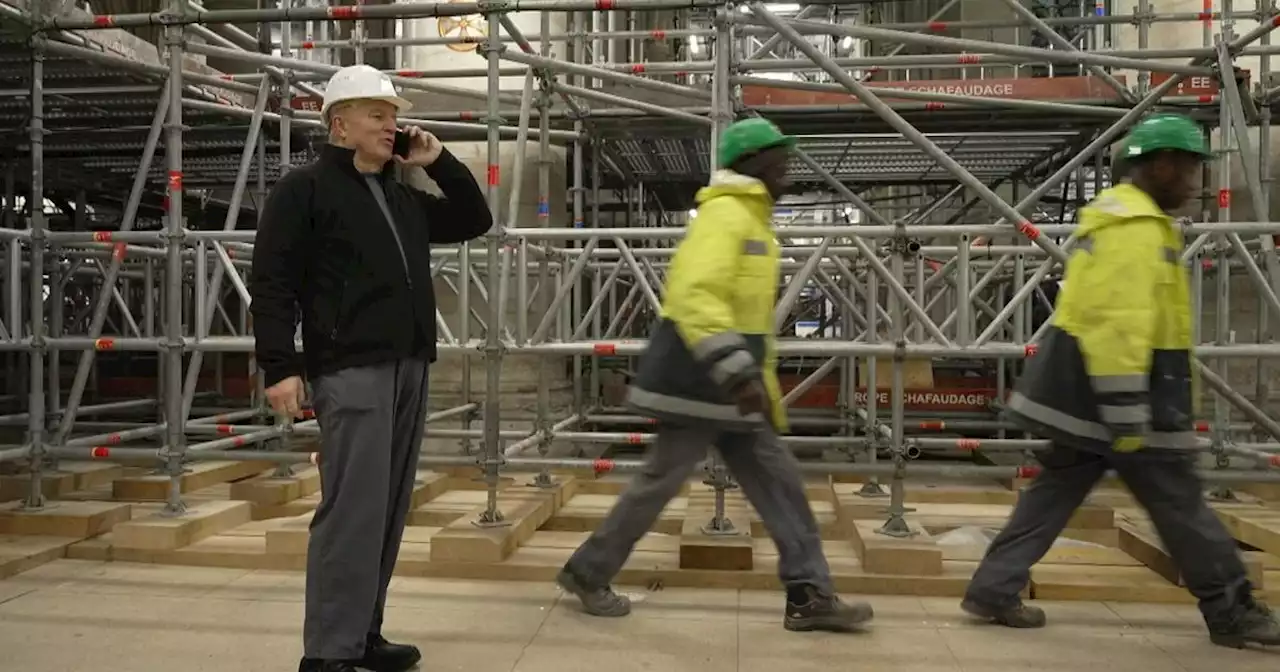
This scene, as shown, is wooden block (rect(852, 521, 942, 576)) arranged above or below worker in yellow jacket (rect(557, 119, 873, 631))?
below

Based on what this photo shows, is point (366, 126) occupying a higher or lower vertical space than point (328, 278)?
higher

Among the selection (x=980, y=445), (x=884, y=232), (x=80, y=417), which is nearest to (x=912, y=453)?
(x=980, y=445)

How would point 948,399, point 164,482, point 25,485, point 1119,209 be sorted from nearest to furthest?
point 1119,209, point 25,485, point 164,482, point 948,399

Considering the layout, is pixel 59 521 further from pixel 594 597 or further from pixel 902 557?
pixel 902 557

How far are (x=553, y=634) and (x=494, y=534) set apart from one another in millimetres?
1060

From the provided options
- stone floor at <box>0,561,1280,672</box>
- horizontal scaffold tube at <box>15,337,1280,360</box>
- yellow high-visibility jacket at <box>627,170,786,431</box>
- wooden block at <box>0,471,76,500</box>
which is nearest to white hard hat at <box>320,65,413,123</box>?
yellow high-visibility jacket at <box>627,170,786,431</box>

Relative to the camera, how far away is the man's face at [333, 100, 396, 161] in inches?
120

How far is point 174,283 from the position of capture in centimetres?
512

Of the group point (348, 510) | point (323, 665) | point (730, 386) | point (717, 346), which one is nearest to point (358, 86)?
point (348, 510)

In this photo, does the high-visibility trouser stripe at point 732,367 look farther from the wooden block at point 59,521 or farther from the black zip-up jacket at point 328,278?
the wooden block at point 59,521

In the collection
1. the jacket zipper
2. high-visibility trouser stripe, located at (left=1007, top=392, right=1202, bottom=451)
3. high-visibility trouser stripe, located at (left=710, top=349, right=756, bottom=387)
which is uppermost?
the jacket zipper

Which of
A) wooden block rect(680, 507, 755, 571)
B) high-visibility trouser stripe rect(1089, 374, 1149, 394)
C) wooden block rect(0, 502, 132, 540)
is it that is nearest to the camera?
high-visibility trouser stripe rect(1089, 374, 1149, 394)

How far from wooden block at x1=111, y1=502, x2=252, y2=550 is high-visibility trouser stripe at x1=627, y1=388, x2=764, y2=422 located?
2916 millimetres

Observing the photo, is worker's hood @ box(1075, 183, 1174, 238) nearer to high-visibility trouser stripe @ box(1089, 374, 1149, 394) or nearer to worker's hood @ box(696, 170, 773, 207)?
high-visibility trouser stripe @ box(1089, 374, 1149, 394)
